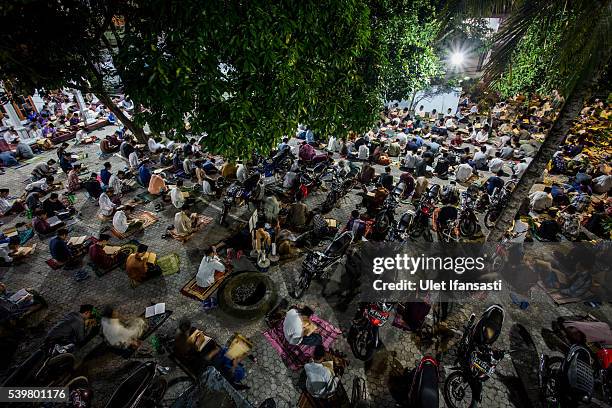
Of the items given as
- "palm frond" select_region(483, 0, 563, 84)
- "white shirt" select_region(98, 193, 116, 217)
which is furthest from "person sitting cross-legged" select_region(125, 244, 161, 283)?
"palm frond" select_region(483, 0, 563, 84)

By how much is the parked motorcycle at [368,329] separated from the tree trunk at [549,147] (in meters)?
5.08

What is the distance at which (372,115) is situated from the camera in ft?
30.0

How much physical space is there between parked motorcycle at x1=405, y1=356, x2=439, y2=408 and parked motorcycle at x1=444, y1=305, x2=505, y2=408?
95 cm

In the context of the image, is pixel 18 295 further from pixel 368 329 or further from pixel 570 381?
pixel 570 381

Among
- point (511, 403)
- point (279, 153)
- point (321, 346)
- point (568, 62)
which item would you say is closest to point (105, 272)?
point (321, 346)

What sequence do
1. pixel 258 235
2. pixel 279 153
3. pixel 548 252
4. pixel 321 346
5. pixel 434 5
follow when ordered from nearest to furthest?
pixel 321 346, pixel 258 235, pixel 548 252, pixel 434 5, pixel 279 153

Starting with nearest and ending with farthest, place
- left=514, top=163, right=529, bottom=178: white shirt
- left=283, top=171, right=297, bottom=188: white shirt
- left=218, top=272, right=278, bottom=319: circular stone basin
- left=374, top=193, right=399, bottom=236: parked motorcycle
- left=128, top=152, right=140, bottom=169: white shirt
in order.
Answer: left=218, top=272, right=278, bottom=319: circular stone basin → left=374, top=193, right=399, bottom=236: parked motorcycle → left=283, top=171, right=297, bottom=188: white shirt → left=514, top=163, right=529, bottom=178: white shirt → left=128, top=152, right=140, bottom=169: white shirt

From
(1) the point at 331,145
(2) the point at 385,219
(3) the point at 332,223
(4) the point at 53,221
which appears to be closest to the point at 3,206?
(4) the point at 53,221

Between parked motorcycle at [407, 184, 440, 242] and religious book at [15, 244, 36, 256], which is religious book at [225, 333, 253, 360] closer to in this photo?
parked motorcycle at [407, 184, 440, 242]

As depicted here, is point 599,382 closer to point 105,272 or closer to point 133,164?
point 105,272

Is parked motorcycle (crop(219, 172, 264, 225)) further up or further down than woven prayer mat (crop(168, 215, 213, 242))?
further up

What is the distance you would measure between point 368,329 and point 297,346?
1.85 metres

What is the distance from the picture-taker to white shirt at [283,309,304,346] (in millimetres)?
7219

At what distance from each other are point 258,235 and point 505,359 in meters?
7.56
